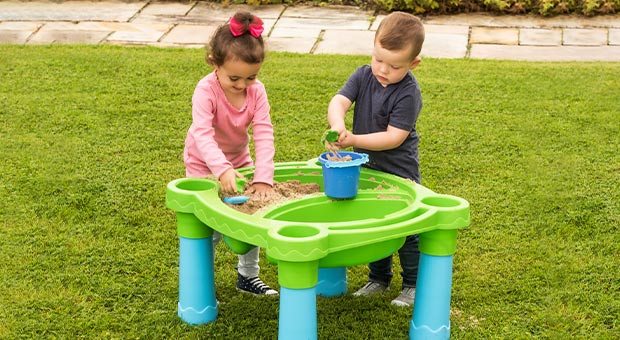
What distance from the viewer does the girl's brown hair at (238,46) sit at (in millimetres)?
3260

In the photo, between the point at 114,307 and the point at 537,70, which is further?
the point at 537,70

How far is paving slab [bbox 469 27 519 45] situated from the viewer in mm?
7434

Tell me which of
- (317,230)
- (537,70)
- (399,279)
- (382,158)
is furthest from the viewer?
(537,70)

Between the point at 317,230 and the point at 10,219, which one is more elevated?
the point at 317,230

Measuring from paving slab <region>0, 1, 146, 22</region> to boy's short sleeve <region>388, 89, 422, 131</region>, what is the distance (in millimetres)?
5023

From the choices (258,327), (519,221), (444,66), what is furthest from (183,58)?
(258,327)

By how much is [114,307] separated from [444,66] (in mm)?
3775

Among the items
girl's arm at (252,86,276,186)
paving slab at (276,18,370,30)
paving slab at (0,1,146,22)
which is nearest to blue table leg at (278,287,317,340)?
girl's arm at (252,86,276,186)

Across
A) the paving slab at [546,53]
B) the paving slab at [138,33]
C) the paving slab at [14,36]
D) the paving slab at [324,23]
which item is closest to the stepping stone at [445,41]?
the paving slab at [546,53]

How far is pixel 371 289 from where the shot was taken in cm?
368

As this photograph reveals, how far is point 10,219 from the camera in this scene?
13.8ft

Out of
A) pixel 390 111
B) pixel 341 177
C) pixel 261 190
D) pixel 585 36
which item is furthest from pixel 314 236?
pixel 585 36

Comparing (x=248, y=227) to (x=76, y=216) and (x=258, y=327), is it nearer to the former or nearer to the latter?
(x=258, y=327)

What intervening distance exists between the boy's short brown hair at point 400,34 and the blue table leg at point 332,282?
34.8 inches
